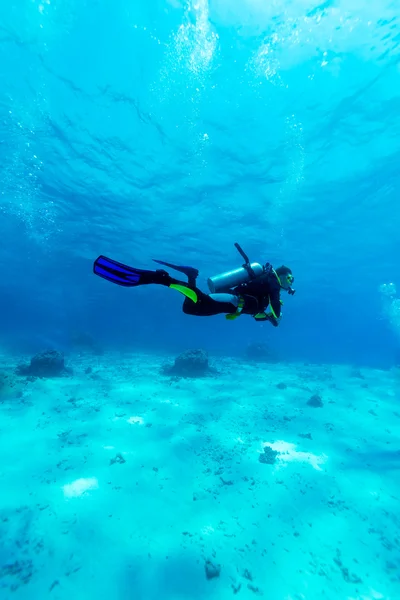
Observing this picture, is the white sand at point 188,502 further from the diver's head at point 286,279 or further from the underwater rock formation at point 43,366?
the diver's head at point 286,279

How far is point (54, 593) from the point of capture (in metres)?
4.43

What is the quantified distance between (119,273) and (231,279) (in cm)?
192

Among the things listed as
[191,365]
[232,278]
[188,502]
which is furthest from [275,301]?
[191,365]

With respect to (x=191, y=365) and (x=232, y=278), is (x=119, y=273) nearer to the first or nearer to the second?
(x=232, y=278)

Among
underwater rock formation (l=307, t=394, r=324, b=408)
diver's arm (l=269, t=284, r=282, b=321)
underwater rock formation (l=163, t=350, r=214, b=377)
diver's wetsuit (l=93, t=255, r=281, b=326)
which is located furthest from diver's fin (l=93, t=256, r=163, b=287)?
underwater rock formation (l=163, t=350, r=214, b=377)

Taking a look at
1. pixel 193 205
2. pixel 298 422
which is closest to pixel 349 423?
pixel 298 422

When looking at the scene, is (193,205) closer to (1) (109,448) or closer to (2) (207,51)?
(2) (207,51)

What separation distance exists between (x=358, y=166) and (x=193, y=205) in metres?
10.4

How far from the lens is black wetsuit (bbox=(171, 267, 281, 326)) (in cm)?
505

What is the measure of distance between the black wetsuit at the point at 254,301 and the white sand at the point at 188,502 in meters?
Result: 4.08

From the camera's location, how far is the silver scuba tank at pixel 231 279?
521cm

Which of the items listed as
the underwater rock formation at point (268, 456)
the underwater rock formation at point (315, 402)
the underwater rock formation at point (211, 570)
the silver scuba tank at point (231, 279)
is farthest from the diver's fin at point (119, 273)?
the underwater rock formation at point (315, 402)

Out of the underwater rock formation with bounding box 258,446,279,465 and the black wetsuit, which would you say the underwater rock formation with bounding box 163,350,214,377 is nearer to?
the underwater rock formation with bounding box 258,446,279,465

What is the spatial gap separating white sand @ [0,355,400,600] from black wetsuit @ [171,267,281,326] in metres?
4.08
